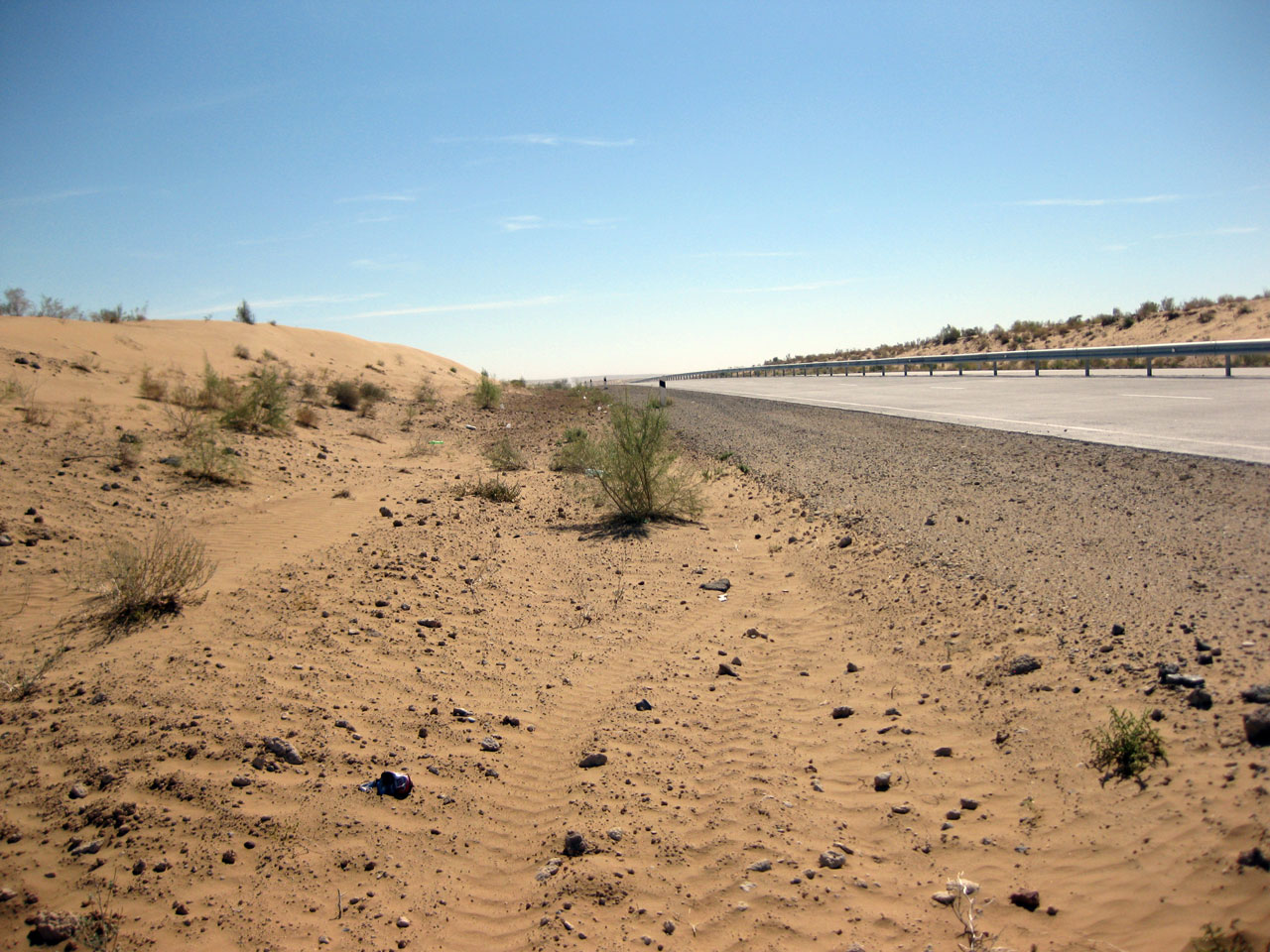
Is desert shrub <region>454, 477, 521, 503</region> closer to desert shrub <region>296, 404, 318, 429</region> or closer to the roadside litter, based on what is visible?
the roadside litter

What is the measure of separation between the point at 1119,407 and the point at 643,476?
1018cm

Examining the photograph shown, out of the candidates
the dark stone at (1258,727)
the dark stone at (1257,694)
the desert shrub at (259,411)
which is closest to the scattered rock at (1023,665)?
the dark stone at (1257,694)

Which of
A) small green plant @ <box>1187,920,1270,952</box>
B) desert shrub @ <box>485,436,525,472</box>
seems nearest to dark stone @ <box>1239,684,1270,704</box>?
small green plant @ <box>1187,920,1270,952</box>

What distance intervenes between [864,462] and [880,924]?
33.4 ft

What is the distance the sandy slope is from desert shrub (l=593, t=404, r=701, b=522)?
250 centimetres

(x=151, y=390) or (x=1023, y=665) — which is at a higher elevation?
(x=151, y=390)

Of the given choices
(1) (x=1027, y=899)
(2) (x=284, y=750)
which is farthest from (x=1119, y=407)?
(2) (x=284, y=750)

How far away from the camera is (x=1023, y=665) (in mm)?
4965

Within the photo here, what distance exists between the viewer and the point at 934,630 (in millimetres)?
5938

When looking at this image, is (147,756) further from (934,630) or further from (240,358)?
(240,358)

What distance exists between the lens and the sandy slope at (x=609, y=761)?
11.1 feet

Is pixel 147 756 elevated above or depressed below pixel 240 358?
below

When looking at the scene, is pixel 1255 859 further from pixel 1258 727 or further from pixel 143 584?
pixel 143 584

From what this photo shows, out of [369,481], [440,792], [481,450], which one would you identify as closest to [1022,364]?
[481,450]
